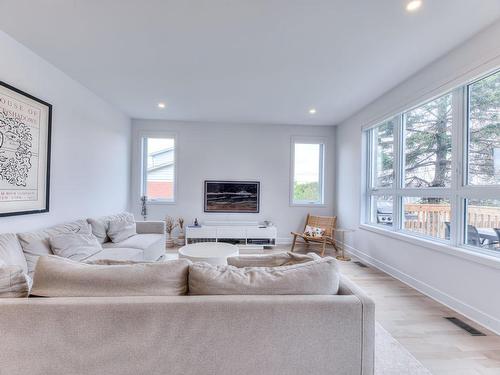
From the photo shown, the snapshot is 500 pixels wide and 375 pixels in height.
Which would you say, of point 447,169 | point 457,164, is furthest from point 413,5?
point 447,169

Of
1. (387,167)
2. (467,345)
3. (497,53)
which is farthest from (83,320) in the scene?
(387,167)

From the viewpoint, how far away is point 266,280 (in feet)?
4.37

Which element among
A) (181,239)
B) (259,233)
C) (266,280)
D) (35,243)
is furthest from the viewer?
(181,239)

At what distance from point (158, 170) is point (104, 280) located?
463 cm

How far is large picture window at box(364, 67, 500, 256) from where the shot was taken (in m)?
2.47

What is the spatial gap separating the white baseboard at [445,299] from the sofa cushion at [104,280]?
270 cm

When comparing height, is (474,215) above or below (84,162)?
below

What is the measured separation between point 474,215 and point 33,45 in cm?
486

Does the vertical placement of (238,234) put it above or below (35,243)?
below

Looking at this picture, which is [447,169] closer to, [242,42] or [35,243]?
[242,42]

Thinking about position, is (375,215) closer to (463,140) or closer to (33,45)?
(463,140)

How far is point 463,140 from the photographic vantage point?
2.70 meters

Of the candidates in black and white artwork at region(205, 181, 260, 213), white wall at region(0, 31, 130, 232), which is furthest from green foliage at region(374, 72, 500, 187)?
white wall at region(0, 31, 130, 232)

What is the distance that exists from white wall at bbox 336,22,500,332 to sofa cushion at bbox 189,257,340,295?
194 cm
